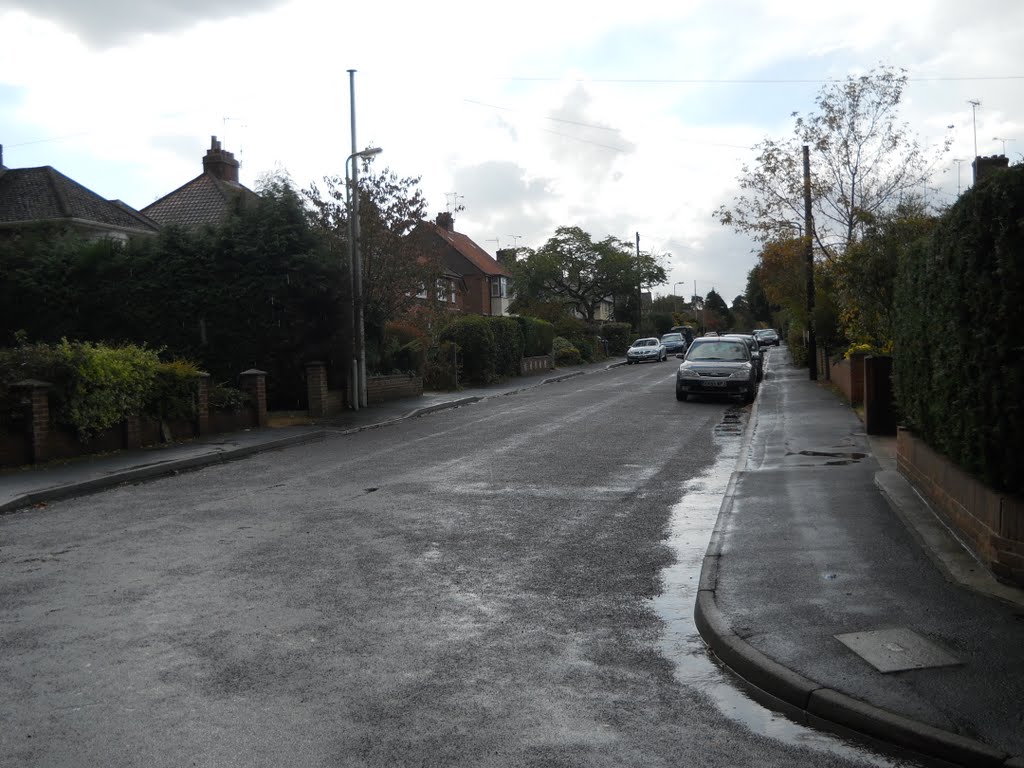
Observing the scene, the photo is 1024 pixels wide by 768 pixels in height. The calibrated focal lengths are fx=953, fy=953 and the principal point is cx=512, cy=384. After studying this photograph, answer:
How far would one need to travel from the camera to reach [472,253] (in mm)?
75438

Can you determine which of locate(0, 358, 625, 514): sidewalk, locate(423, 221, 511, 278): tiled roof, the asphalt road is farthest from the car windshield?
locate(423, 221, 511, 278): tiled roof

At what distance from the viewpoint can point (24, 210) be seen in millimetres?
31453

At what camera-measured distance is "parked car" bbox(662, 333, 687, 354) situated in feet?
217

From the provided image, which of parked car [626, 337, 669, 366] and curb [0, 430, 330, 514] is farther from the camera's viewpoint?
parked car [626, 337, 669, 366]

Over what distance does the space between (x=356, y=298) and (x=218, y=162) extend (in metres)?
18.2

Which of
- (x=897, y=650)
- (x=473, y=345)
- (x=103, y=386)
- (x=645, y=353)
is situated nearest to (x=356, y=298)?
(x=103, y=386)

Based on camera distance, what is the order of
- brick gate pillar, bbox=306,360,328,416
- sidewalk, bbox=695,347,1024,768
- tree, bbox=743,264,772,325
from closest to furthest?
sidewalk, bbox=695,347,1024,768
brick gate pillar, bbox=306,360,328,416
tree, bbox=743,264,772,325

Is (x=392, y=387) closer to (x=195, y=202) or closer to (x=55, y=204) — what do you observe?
(x=55, y=204)

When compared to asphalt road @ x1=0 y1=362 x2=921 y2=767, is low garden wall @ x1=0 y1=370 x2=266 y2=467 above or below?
above

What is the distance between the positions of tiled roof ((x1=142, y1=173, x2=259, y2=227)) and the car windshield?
18.6 m

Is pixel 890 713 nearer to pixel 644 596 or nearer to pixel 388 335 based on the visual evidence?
pixel 644 596

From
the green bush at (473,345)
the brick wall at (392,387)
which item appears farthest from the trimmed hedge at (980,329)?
the green bush at (473,345)

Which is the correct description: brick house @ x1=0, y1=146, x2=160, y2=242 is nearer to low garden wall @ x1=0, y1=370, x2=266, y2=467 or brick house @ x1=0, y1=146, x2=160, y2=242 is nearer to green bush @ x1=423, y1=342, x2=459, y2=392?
green bush @ x1=423, y1=342, x2=459, y2=392

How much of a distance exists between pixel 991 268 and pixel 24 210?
1257 inches
